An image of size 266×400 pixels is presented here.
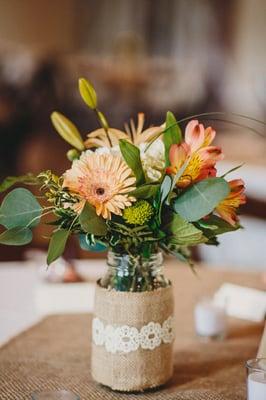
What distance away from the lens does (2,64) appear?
700 centimetres

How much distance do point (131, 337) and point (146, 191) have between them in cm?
23

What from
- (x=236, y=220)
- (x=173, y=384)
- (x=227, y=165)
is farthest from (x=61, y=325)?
(x=227, y=165)

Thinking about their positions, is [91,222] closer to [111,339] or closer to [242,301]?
[111,339]

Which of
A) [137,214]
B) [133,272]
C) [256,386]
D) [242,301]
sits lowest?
[242,301]

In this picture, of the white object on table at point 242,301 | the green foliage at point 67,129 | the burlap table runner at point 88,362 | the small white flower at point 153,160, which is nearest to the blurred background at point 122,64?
the white object on table at point 242,301

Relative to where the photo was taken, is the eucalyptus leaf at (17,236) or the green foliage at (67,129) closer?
the eucalyptus leaf at (17,236)

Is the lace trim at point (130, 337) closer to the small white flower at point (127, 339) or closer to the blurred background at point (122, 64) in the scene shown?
the small white flower at point (127, 339)

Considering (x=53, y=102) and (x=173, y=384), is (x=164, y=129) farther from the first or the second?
(x=53, y=102)

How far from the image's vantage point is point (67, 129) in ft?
3.91

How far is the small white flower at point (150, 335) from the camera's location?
3.72ft

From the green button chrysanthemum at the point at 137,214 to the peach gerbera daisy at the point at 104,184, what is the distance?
20mm

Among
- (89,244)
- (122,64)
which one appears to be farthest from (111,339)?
(122,64)

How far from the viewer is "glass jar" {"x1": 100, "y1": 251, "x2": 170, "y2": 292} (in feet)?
3.71

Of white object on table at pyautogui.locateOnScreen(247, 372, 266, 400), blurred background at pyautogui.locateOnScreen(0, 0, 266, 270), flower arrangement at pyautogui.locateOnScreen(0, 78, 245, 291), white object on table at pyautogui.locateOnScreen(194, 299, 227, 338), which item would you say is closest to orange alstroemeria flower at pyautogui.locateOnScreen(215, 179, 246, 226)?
flower arrangement at pyautogui.locateOnScreen(0, 78, 245, 291)
